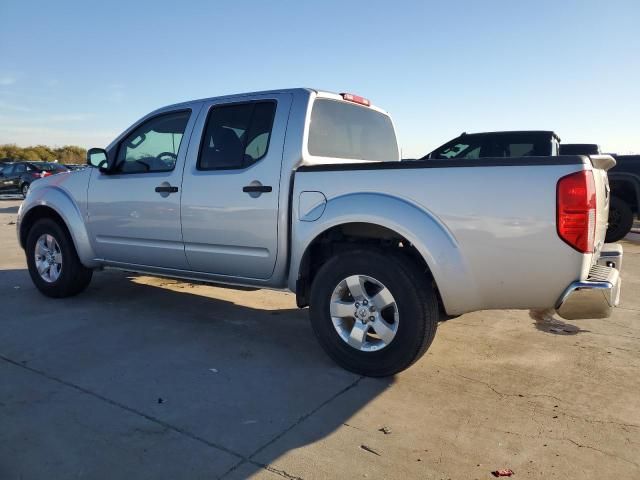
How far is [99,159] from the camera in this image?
497cm

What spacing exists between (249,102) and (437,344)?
2.55 meters

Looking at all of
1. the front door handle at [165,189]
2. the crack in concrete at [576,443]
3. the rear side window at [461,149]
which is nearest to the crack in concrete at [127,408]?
the crack in concrete at [576,443]

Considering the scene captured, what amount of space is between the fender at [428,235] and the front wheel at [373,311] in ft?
0.52

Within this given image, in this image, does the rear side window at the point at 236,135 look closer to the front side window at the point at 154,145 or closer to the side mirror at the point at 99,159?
the front side window at the point at 154,145

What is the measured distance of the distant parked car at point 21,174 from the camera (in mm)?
21516

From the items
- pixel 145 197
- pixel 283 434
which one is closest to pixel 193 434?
pixel 283 434

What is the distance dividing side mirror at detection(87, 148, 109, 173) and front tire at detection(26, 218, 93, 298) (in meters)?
0.87

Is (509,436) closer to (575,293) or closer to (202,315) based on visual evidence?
(575,293)

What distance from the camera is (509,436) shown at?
278cm

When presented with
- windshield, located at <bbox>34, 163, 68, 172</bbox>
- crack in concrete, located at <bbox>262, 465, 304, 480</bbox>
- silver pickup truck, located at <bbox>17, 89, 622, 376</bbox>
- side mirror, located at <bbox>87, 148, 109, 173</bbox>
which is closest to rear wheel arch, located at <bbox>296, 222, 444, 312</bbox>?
silver pickup truck, located at <bbox>17, 89, 622, 376</bbox>

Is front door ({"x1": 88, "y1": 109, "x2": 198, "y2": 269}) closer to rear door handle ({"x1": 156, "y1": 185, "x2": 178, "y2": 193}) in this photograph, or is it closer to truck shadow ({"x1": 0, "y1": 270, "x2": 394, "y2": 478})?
rear door handle ({"x1": 156, "y1": 185, "x2": 178, "y2": 193})

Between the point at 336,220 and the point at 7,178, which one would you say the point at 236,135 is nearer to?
the point at 336,220

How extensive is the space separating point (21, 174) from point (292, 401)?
23.1 meters

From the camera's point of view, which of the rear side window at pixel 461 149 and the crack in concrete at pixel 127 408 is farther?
the rear side window at pixel 461 149
